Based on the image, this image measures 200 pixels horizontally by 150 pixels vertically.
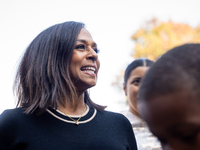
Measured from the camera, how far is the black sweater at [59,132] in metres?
1.96

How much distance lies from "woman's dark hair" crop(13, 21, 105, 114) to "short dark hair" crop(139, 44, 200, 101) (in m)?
1.38

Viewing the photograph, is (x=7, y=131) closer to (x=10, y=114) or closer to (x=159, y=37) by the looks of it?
(x=10, y=114)

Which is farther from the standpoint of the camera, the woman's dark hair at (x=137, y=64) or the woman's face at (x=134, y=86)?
the woman's dark hair at (x=137, y=64)

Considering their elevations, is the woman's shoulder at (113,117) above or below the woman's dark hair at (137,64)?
below

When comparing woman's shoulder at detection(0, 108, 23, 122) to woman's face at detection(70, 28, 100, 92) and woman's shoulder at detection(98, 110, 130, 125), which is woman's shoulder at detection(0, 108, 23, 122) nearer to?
woman's face at detection(70, 28, 100, 92)

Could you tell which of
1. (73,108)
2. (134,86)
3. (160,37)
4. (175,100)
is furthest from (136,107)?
(160,37)

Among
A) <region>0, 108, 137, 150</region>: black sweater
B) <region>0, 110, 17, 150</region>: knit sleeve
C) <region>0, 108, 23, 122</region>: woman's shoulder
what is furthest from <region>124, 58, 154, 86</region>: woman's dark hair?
<region>0, 110, 17, 150</region>: knit sleeve

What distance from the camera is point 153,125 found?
1.02 m

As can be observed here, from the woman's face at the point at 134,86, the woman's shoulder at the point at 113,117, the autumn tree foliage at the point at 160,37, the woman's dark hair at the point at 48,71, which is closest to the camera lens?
the woman's dark hair at the point at 48,71

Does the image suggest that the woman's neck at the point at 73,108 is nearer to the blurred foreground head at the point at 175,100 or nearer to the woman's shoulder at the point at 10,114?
the woman's shoulder at the point at 10,114

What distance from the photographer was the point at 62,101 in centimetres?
236

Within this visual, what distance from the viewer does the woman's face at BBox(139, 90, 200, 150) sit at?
0.94 m

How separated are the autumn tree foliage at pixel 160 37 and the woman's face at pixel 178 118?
16788 millimetres

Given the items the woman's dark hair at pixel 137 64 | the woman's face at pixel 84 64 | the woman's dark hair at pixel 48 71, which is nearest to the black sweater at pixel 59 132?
the woman's dark hair at pixel 48 71
